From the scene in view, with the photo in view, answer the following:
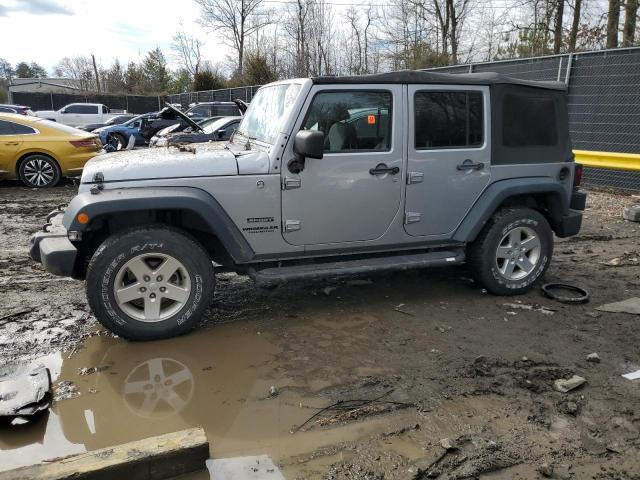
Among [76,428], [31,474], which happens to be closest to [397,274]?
[76,428]

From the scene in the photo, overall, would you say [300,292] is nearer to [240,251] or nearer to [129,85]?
[240,251]

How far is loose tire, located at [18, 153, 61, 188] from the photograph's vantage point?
35.4ft

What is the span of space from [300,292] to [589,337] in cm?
258

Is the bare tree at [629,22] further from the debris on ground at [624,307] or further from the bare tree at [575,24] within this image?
the debris on ground at [624,307]

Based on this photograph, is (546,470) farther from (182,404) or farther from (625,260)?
(625,260)

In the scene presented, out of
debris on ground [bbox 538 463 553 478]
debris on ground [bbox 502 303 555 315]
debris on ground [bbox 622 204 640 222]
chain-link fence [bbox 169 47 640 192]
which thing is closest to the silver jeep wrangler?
debris on ground [bbox 502 303 555 315]

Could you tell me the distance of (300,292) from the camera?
525 centimetres

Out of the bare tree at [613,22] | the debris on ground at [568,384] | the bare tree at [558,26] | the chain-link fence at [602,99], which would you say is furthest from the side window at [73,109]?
the debris on ground at [568,384]

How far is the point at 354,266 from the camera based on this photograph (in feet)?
14.8

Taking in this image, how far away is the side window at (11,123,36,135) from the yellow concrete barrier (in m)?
10.9

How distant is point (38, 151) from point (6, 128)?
2.40ft

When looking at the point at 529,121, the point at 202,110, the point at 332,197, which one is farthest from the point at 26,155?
the point at 202,110

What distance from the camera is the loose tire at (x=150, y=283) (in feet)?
12.6

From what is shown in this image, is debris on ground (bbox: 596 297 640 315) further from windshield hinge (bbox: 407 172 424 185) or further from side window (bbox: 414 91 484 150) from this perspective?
windshield hinge (bbox: 407 172 424 185)
